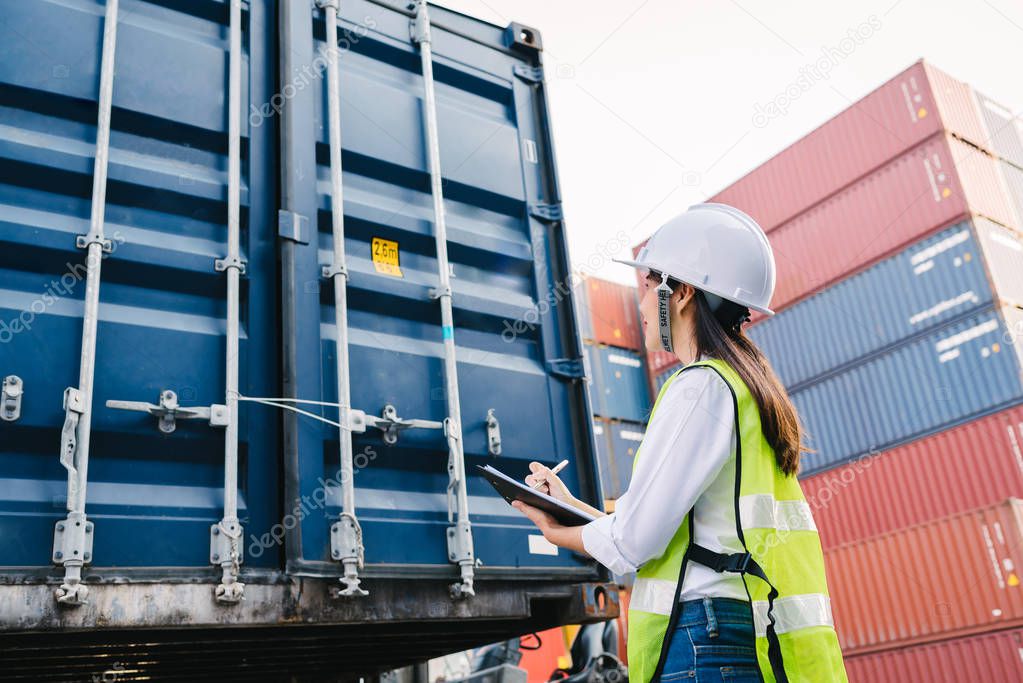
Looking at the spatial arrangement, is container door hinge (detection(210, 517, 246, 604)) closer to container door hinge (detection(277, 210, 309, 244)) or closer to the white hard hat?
container door hinge (detection(277, 210, 309, 244))

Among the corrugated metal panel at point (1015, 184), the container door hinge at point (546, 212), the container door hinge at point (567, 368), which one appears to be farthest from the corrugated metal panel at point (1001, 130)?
the container door hinge at point (567, 368)

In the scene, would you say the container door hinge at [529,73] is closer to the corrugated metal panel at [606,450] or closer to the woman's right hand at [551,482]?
the woman's right hand at [551,482]

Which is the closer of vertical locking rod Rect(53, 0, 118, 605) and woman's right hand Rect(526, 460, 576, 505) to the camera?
woman's right hand Rect(526, 460, 576, 505)

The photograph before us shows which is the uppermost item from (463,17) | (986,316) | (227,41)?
(986,316)

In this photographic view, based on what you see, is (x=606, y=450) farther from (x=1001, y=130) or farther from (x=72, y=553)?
(x=72, y=553)

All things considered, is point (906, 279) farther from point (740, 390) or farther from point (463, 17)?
point (740, 390)

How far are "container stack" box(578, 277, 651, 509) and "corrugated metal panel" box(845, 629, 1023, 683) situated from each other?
5.31 meters

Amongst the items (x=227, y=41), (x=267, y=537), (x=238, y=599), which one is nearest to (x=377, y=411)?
(x=267, y=537)

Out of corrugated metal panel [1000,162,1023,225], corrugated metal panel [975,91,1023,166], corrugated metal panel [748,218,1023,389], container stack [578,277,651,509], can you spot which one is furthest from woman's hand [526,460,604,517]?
corrugated metal panel [975,91,1023,166]

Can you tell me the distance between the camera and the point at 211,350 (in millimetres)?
3223

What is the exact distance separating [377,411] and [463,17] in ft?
6.84

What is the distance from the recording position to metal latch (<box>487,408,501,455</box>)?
3.73 metres

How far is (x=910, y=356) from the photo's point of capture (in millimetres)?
14664

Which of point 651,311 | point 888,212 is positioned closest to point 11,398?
point 651,311
